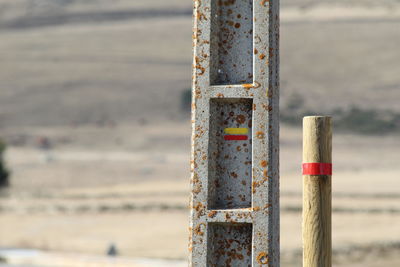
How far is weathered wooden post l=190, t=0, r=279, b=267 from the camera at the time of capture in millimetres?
3215

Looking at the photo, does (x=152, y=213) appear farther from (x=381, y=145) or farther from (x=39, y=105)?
(x=39, y=105)

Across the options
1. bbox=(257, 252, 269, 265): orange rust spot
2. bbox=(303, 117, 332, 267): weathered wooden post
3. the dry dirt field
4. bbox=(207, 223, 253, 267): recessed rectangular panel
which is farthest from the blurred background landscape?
bbox=(257, 252, 269, 265): orange rust spot

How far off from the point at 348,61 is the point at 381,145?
16.7 meters

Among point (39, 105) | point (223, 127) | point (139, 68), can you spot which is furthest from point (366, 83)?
point (223, 127)

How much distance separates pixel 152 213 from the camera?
3173 centimetres

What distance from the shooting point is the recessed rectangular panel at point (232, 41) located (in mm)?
3312

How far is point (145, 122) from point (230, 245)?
203 ft

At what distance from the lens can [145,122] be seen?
65062 mm

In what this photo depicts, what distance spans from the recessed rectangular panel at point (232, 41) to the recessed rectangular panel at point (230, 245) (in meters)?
0.53

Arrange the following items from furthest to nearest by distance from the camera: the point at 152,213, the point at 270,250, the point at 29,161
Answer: the point at 29,161
the point at 152,213
the point at 270,250

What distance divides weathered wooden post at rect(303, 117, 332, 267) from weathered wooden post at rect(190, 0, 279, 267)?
0.20 meters

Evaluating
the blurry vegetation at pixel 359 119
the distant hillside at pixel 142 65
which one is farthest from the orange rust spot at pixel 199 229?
the distant hillside at pixel 142 65

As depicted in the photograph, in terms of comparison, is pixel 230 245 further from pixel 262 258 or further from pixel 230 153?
pixel 230 153

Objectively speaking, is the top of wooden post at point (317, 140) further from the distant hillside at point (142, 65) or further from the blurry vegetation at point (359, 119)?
the distant hillside at point (142, 65)
